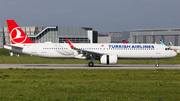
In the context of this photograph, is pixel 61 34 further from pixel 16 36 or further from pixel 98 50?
pixel 98 50

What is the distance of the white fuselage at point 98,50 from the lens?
32.4m

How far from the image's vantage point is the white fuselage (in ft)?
106

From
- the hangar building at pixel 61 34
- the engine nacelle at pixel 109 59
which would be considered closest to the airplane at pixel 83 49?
the engine nacelle at pixel 109 59

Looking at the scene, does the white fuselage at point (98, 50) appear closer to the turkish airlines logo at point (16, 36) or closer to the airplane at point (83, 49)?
the airplane at point (83, 49)

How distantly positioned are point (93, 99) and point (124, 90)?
121 inches

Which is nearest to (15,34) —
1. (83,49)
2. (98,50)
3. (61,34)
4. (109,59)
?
(83,49)

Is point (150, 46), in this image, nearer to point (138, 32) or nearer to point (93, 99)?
point (93, 99)

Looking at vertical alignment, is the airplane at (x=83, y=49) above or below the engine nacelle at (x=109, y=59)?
above

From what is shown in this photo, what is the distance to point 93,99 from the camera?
36.2 feet

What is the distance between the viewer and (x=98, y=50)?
3275 centimetres

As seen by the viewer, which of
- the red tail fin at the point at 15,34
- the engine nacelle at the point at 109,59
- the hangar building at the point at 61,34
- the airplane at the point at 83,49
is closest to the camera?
the engine nacelle at the point at 109,59

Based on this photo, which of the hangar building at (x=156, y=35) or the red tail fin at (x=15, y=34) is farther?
the hangar building at (x=156, y=35)

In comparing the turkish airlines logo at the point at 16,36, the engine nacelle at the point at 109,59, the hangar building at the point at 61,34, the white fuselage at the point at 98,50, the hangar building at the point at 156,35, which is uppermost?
the hangar building at the point at 156,35

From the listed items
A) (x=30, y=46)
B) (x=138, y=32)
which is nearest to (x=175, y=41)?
(x=138, y=32)
